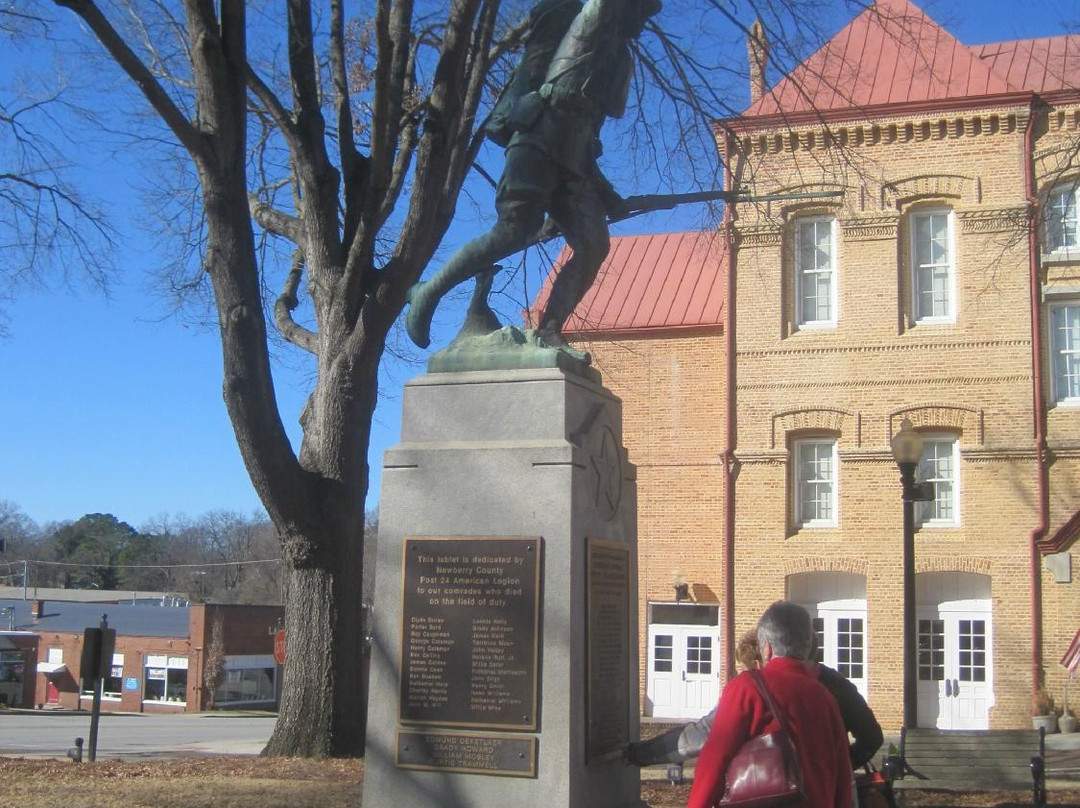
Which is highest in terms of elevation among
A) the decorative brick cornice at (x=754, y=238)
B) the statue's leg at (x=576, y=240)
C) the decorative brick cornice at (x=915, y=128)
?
the decorative brick cornice at (x=915, y=128)

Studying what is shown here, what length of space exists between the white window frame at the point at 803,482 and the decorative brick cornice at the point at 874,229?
421 cm

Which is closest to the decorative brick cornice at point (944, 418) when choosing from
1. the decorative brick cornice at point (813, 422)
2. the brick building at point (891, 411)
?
the brick building at point (891, 411)

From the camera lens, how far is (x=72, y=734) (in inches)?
1142

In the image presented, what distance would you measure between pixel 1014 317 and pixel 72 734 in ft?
75.5

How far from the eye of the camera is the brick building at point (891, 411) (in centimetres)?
2383

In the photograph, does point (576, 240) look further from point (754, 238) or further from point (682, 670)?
point (682, 670)

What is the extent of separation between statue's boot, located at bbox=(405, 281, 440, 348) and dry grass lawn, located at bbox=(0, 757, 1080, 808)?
2.91 m

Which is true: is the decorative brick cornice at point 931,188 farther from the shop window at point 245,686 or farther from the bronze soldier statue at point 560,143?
the shop window at point 245,686

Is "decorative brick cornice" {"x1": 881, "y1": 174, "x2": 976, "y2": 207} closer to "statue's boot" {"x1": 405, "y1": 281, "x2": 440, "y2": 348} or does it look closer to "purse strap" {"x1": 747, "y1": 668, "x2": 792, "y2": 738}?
"statue's boot" {"x1": 405, "y1": 281, "x2": 440, "y2": 348}

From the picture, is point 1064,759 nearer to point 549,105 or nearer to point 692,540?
point 692,540

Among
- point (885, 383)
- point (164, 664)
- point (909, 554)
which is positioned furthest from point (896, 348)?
point (164, 664)

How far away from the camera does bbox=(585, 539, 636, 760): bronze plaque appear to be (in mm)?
5957

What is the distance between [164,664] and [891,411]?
3628 centimetres

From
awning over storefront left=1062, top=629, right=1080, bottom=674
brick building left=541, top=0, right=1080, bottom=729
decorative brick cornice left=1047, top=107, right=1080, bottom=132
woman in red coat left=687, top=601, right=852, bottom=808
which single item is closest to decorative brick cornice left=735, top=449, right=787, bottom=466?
brick building left=541, top=0, right=1080, bottom=729
